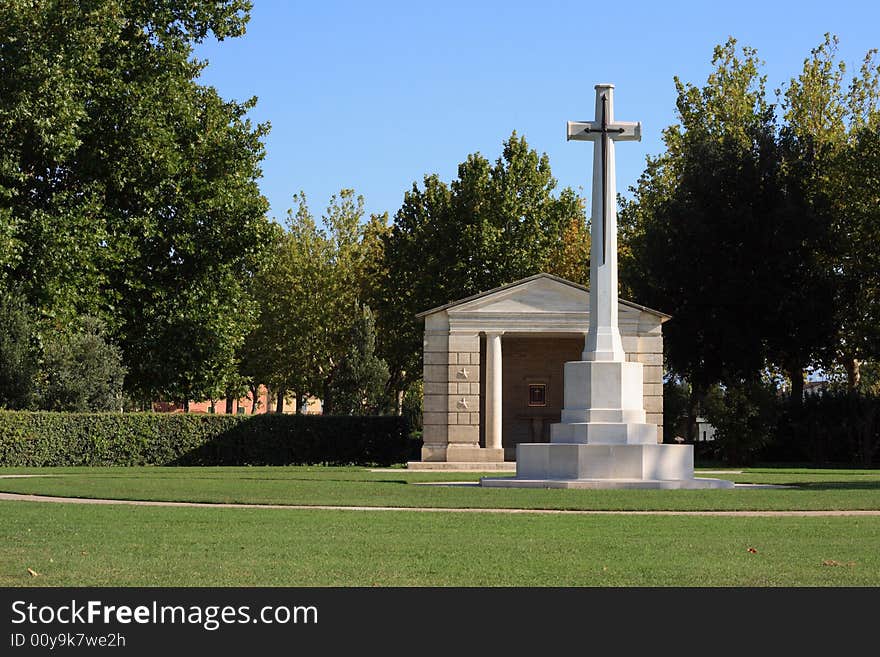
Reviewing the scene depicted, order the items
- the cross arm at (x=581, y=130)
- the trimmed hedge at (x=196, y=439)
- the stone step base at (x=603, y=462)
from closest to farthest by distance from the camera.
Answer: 1. the stone step base at (x=603, y=462)
2. the cross arm at (x=581, y=130)
3. the trimmed hedge at (x=196, y=439)

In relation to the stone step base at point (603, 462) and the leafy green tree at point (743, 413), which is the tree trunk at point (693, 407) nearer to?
the leafy green tree at point (743, 413)

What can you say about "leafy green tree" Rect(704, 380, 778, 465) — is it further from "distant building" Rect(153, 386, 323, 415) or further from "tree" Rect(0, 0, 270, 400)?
"distant building" Rect(153, 386, 323, 415)

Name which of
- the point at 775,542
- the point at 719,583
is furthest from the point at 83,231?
the point at 719,583

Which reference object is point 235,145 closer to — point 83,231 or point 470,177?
point 83,231

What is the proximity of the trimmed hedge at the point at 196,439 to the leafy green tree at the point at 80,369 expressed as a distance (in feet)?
4.96

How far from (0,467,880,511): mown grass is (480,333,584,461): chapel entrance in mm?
18156

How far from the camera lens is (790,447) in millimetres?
55594

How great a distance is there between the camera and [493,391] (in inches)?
1873

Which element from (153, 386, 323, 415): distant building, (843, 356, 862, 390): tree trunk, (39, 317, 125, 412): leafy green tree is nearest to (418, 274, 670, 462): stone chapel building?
(39, 317, 125, 412): leafy green tree

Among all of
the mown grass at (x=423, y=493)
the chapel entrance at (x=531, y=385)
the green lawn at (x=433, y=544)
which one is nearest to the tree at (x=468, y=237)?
the chapel entrance at (x=531, y=385)

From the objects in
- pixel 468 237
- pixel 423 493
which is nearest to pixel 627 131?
pixel 423 493

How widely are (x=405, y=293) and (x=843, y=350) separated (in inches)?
1037

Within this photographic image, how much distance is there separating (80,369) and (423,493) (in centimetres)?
2273

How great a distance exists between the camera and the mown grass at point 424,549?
11891 millimetres
